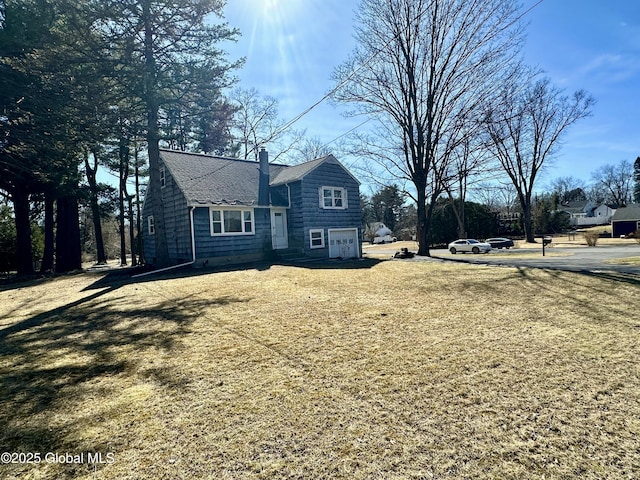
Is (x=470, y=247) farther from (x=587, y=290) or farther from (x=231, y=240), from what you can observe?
(x=587, y=290)

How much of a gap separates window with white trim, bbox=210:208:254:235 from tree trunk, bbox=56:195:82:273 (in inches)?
434

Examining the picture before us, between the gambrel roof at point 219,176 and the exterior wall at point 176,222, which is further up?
the gambrel roof at point 219,176

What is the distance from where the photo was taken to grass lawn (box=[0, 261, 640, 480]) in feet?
7.79

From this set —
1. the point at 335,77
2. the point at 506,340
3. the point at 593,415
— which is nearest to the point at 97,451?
the point at 593,415

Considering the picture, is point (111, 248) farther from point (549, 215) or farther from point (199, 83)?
point (549, 215)

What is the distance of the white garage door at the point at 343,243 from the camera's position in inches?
802

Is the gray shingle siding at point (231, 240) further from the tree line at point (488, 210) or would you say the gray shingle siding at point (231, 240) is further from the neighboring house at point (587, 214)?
the neighboring house at point (587, 214)

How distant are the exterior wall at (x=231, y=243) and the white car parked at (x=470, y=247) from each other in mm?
17843

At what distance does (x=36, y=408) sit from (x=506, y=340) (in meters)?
5.60

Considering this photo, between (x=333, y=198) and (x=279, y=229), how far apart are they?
3.91 m

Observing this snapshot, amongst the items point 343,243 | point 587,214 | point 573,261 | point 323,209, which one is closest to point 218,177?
point 323,209

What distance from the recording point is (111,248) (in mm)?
47094

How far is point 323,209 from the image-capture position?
19.7m

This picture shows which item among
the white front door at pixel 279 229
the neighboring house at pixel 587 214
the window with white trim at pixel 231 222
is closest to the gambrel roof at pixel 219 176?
the window with white trim at pixel 231 222
